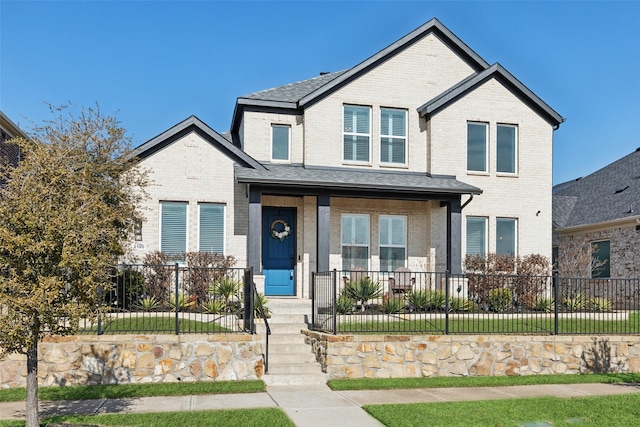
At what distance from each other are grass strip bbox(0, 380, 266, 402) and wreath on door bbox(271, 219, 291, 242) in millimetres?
7487

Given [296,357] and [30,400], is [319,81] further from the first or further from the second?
[30,400]

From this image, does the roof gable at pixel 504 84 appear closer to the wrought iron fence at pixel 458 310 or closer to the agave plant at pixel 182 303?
the wrought iron fence at pixel 458 310

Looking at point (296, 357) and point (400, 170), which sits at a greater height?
point (400, 170)

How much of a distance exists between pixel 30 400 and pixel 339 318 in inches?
268

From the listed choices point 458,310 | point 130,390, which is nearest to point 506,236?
point 458,310

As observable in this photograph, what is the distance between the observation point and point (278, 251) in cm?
1798

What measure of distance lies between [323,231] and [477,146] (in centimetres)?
590

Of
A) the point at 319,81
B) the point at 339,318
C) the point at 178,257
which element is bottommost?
the point at 339,318

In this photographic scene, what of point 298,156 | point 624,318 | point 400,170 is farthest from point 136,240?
point 624,318

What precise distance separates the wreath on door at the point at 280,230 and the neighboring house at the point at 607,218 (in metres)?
9.07

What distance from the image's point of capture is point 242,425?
8078 mm

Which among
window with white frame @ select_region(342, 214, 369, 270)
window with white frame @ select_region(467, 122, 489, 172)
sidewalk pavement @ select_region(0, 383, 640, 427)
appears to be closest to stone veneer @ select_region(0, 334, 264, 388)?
sidewalk pavement @ select_region(0, 383, 640, 427)

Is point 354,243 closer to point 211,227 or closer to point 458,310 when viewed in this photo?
point 211,227

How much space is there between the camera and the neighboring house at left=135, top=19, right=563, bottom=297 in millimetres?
16828
